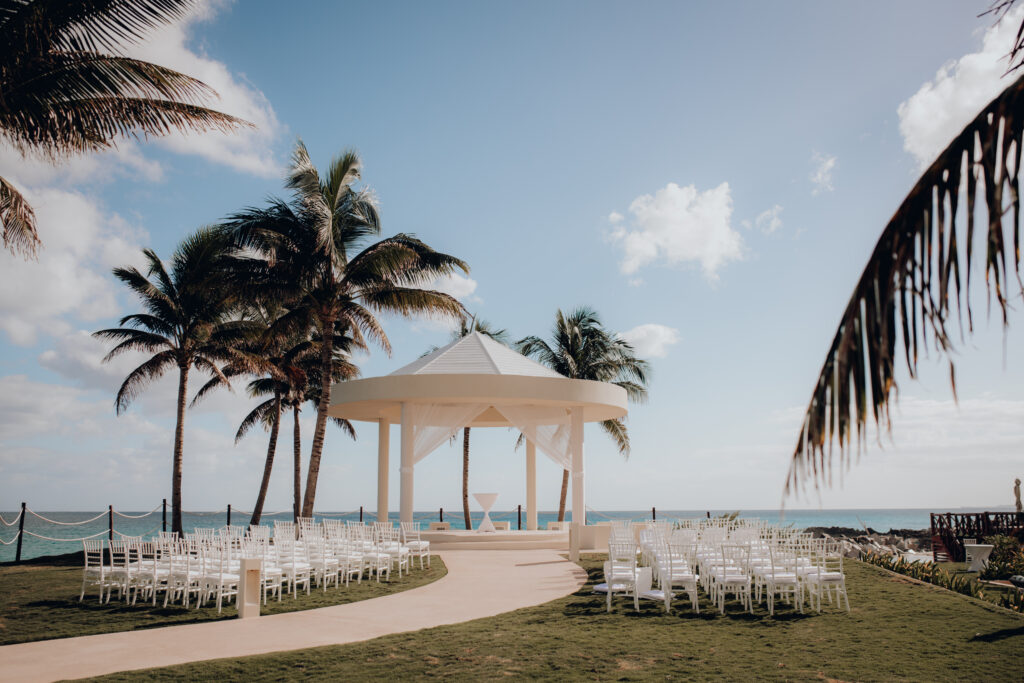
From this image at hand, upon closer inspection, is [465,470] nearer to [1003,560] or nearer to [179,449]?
[179,449]

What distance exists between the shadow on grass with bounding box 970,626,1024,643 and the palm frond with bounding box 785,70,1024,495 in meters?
7.26

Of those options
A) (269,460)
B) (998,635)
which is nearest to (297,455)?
(269,460)

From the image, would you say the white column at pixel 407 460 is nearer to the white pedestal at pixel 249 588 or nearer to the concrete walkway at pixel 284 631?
the concrete walkway at pixel 284 631

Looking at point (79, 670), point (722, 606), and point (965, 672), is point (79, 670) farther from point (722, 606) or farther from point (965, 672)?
point (965, 672)

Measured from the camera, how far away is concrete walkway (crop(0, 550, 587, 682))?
24.7 feet

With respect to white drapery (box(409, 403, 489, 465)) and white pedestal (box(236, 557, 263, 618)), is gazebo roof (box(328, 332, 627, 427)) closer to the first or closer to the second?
white drapery (box(409, 403, 489, 465))

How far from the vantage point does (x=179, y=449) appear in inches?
874

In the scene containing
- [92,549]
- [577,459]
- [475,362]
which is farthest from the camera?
[475,362]

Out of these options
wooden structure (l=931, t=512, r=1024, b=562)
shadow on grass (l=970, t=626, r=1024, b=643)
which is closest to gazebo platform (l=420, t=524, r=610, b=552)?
wooden structure (l=931, t=512, r=1024, b=562)

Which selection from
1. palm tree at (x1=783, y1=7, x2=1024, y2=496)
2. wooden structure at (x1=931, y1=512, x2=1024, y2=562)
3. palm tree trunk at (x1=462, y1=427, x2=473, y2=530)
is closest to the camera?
palm tree at (x1=783, y1=7, x2=1024, y2=496)

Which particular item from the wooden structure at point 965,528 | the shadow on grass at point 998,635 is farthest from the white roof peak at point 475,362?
the shadow on grass at point 998,635

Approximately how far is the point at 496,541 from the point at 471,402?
148 inches

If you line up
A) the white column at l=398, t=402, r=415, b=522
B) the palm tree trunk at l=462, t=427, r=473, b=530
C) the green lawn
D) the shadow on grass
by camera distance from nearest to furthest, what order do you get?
1. the green lawn
2. the shadow on grass
3. the white column at l=398, t=402, r=415, b=522
4. the palm tree trunk at l=462, t=427, r=473, b=530

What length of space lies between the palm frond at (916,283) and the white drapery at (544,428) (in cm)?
1827
